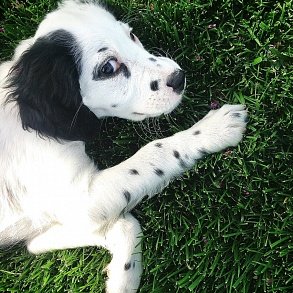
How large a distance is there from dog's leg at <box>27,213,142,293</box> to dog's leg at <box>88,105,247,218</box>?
0.54 ft

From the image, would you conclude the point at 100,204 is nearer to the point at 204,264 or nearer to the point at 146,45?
the point at 204,264

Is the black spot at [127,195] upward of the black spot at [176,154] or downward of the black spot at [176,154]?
downward

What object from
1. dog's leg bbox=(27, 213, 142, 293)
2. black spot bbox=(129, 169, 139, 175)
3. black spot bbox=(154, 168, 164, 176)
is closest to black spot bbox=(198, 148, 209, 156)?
black spot bbox=(154, 168, 164, 176)

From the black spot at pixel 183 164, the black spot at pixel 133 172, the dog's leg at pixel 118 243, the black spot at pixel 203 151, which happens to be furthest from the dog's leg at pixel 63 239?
the black spot at pixel 203 151

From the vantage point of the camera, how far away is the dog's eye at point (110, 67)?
293 centimetres

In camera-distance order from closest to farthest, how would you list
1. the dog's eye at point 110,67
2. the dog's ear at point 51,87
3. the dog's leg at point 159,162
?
the dog's ear at point 51,87 → the dog's eye at point 110,67 → the dog's leg at point 159,162

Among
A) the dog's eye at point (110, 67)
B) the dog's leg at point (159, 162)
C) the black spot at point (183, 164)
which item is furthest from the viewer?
the black spot at point (183, 164)

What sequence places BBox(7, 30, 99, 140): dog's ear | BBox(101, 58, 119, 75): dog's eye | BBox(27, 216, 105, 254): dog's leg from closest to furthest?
BBox(7, 30, 99, 140): dog's ear
BBox(101, 58, 119, 75): dog's eye
BBox(27, 216, 105, 254): dog's leg

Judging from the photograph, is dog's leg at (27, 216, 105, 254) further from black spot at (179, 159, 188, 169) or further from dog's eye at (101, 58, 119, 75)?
dog's eye at (101, 58, 119, 75)

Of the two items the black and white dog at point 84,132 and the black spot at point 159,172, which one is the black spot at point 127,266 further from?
the black spot at point 159,172

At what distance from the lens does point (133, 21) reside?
3.88 metres

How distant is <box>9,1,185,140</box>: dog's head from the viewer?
2.80m

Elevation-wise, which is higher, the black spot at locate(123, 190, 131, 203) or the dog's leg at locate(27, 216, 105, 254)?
the black spot at locate(123, 190, 131, 203)

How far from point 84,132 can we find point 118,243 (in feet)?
2.82
